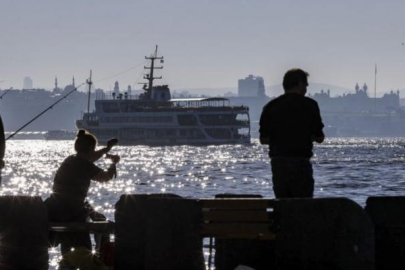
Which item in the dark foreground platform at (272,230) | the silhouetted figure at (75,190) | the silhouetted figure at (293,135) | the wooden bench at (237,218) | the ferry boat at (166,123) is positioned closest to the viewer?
the dark foreground platform at (272,230)

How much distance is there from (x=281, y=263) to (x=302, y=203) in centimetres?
54

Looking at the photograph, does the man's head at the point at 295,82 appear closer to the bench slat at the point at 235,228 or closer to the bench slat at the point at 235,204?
the bench slat at the point at 235,204

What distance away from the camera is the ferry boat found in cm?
14725

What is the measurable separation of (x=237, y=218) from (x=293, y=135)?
1135mm

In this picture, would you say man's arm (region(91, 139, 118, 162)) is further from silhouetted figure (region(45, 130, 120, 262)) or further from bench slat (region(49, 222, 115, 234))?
bench slat (region(49, 222, 115, 234))

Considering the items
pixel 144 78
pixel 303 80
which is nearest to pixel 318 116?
pixel 303 80

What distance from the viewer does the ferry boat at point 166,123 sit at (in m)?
147

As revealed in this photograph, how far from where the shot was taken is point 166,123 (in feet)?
487

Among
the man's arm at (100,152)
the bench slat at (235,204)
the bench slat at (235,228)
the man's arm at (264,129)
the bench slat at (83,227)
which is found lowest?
the bench slat at (83,227)

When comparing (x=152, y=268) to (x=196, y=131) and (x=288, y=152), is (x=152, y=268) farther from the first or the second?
(x=196, y=131)

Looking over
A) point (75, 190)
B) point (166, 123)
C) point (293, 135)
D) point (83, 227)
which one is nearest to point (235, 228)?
point (293, 135)

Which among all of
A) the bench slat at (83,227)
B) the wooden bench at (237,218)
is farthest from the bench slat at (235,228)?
the bench slat at (83,227)

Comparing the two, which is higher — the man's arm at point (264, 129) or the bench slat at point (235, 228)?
the man's arm at point (264, 129)

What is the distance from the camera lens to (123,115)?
152 m
